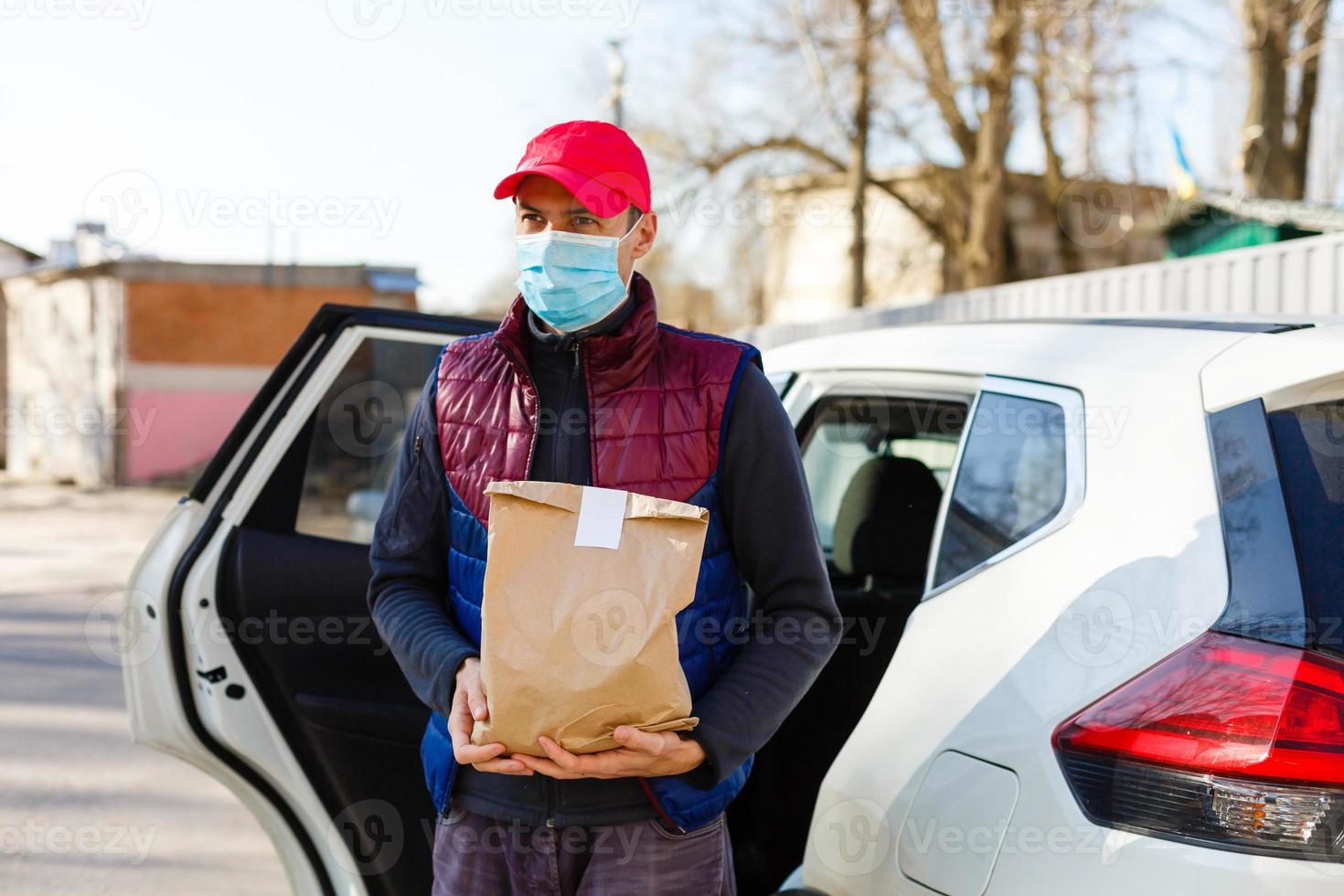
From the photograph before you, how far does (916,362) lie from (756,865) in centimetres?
135

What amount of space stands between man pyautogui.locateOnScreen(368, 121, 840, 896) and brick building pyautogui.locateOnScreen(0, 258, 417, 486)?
983 inches

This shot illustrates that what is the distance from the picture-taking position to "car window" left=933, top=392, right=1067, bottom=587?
6.72ft

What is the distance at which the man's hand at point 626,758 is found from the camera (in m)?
1.63

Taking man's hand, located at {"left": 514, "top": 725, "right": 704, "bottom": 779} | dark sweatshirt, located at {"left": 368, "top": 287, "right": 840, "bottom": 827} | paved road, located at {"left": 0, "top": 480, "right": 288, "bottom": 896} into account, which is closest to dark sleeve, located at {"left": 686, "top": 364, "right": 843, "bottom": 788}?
dark sweatshirt, located at {"left": 368, "top": 287, "right": 840, "bottom": 827}

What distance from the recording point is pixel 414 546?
1.98m

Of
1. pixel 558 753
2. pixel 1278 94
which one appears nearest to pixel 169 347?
pixel 1278 94

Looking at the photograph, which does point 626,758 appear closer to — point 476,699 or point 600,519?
point 476,699

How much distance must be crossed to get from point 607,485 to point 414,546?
38 cm

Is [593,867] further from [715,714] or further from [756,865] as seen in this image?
[756,865]

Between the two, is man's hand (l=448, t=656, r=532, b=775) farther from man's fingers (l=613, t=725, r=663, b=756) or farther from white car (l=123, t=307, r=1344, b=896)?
white car (l=123, t=307, r=1344, b=896)

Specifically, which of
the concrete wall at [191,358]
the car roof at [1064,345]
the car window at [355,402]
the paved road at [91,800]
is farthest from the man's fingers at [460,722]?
the concrete wall at [191,358]

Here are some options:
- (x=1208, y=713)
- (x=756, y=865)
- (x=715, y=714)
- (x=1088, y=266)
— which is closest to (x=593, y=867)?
(x=715, y=714)

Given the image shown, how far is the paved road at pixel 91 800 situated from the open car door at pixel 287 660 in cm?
181

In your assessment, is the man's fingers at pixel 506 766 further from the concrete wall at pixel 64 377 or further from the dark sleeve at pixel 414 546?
the concrete wall at pixel 64 377
